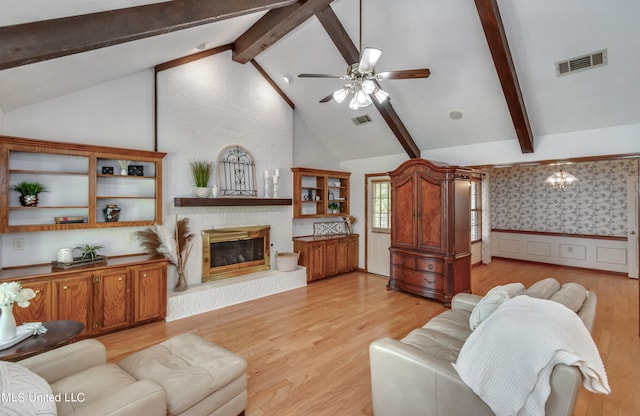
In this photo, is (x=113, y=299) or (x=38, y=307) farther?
(x=113, y=299)

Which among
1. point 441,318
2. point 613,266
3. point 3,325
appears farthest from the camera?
point 613,266

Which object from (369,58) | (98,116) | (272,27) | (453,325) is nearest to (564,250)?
(453,325)

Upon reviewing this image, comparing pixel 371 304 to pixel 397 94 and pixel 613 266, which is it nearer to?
pixel 397 94

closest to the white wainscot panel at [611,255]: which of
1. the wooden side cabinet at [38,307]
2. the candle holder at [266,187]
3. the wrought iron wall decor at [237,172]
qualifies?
the candle holder at [266,187]

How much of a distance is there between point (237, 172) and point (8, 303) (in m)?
3.36

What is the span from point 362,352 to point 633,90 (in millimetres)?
4191

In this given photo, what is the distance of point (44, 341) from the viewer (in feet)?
6.72

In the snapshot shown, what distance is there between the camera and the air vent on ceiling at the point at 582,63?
320cm

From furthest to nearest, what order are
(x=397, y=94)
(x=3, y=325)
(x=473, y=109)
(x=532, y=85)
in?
(x=397, y=94) → (x=473, y=109) → (x=532, y=85) → (x=3, y=325)

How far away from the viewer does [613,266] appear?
6.26 m

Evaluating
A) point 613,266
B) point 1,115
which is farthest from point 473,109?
point 1,115

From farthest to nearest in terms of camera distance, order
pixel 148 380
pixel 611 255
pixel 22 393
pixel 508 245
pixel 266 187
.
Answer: pixel 508 245, pixel 611 255, pixel 266 187, pixel 148 380, pixel 22 393

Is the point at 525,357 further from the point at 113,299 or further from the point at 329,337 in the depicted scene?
the point at 113,299

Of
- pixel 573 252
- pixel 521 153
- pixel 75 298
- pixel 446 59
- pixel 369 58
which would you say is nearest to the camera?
pixel 369 58
